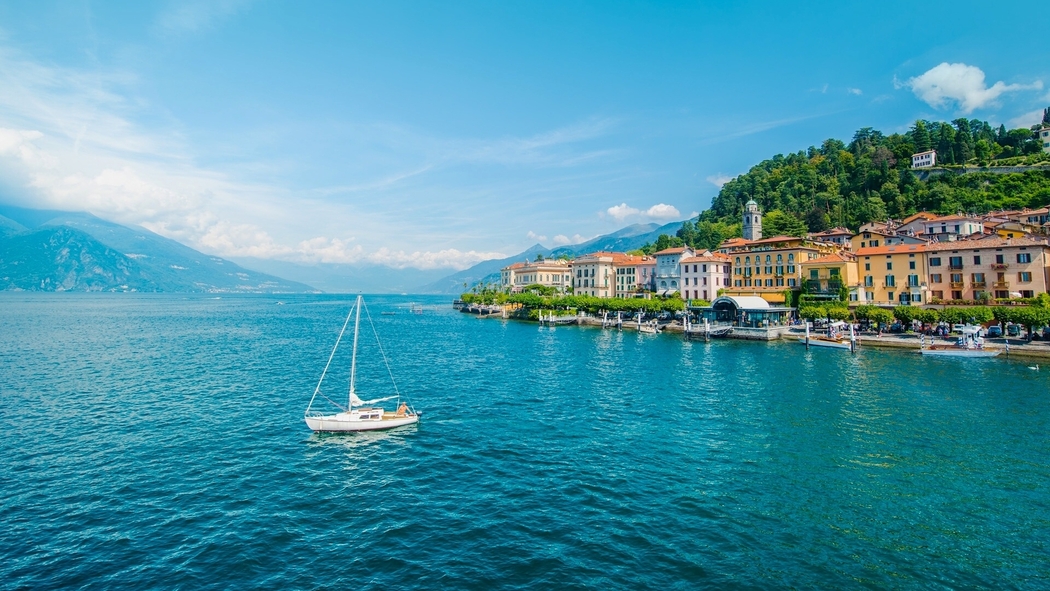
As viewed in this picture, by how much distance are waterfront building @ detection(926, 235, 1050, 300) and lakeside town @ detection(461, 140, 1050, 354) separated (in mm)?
128

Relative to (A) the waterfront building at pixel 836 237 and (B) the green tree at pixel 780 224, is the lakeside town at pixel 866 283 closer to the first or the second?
(A) the waterfront building at pixel 836 237

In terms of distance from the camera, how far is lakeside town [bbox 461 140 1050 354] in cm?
6638

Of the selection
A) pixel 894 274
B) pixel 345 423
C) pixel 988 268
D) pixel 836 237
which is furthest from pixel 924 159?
pixel 345 423

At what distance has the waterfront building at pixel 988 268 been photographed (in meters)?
66.1

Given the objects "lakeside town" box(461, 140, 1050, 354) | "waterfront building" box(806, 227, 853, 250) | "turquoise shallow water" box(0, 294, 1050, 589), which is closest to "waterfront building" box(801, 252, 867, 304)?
"lakeside town" box(461, 140, 1050, 354)

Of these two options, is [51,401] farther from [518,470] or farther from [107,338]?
[107,338]

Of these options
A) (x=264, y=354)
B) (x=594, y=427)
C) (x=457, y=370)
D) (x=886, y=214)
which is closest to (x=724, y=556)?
(x=594, y=427)

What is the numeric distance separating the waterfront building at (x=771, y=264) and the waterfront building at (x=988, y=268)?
20692 mm

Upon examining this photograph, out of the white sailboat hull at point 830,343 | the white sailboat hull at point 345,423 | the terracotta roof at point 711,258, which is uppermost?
the terracotta roof at point 711,258

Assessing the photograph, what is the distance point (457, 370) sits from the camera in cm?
5303

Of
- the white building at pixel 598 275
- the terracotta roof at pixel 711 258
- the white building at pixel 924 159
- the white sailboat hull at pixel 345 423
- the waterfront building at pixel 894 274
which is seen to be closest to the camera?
the white sailboat hull at pixel 345 423

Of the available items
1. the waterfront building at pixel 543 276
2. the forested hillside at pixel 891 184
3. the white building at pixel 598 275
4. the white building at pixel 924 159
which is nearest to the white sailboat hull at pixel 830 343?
the forested hillside at pixel 891 184

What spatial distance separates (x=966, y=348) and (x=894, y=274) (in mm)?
24622

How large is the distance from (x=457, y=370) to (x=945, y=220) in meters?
91.5
